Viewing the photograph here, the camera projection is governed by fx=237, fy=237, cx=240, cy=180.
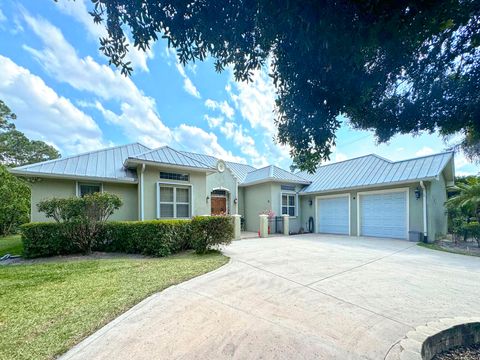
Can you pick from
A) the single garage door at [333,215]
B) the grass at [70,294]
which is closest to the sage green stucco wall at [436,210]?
the single garage door at [333,215]

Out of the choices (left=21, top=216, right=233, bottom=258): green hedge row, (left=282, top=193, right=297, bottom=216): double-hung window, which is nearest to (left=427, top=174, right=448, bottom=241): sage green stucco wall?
(left=282, top=193, right=297, bottom=216): double-hung window

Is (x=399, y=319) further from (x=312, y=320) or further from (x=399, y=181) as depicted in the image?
(x=399, y=181)

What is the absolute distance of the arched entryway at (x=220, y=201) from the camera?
1585cm

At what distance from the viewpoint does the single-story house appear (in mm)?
10797

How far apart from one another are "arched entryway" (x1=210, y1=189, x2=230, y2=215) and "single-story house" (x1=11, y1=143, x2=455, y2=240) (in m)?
0.07

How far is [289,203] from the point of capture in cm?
1680

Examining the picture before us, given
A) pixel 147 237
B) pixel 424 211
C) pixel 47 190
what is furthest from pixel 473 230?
pixel 47 190

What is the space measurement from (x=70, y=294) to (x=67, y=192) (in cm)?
756

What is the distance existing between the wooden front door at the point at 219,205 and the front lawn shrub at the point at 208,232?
7.47 meters

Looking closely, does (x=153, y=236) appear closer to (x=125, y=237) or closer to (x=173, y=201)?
(x=125, y=237)

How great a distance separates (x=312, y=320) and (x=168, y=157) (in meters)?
9.99

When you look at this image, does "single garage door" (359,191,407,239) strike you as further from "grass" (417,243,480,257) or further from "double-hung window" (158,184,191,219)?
"double-hung window" (158,184,191,219)

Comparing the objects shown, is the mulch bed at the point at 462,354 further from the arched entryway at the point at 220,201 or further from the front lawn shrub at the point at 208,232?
the arched entryway at the point at 220,201

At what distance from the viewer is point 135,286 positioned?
488cm
